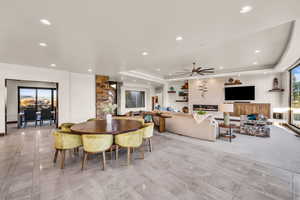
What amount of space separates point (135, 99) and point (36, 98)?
6957 mm

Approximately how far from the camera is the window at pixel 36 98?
765 centimetres

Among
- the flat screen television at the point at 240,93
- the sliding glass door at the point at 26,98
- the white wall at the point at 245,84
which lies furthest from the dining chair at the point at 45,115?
the flat screen television at the point at 240,93

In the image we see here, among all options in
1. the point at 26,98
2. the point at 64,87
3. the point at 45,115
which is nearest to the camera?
the point at 64,87

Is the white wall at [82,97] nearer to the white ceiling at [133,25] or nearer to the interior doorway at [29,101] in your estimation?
the interior doorway at [29,101]

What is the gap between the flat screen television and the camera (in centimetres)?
765

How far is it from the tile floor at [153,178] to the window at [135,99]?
8353mm

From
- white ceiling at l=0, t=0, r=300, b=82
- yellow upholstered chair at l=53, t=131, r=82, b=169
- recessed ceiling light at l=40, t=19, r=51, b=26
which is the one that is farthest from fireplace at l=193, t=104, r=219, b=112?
recessed ceiling light at l=40, t=19, r=51, b=26

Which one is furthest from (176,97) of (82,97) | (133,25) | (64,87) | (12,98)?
(12,98)

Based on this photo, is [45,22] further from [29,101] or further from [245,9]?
[29,101]

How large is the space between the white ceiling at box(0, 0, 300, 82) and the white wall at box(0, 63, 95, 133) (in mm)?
1444

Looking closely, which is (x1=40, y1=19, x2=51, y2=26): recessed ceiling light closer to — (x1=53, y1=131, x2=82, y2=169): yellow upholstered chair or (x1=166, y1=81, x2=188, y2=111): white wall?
(x1=53, y1=131, x2=82, y2=169): yellow upholstered chair

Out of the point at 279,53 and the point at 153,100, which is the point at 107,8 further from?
the point at 153,100

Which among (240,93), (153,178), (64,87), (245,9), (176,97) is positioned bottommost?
(153,178)

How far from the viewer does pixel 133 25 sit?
2527 millimetres
